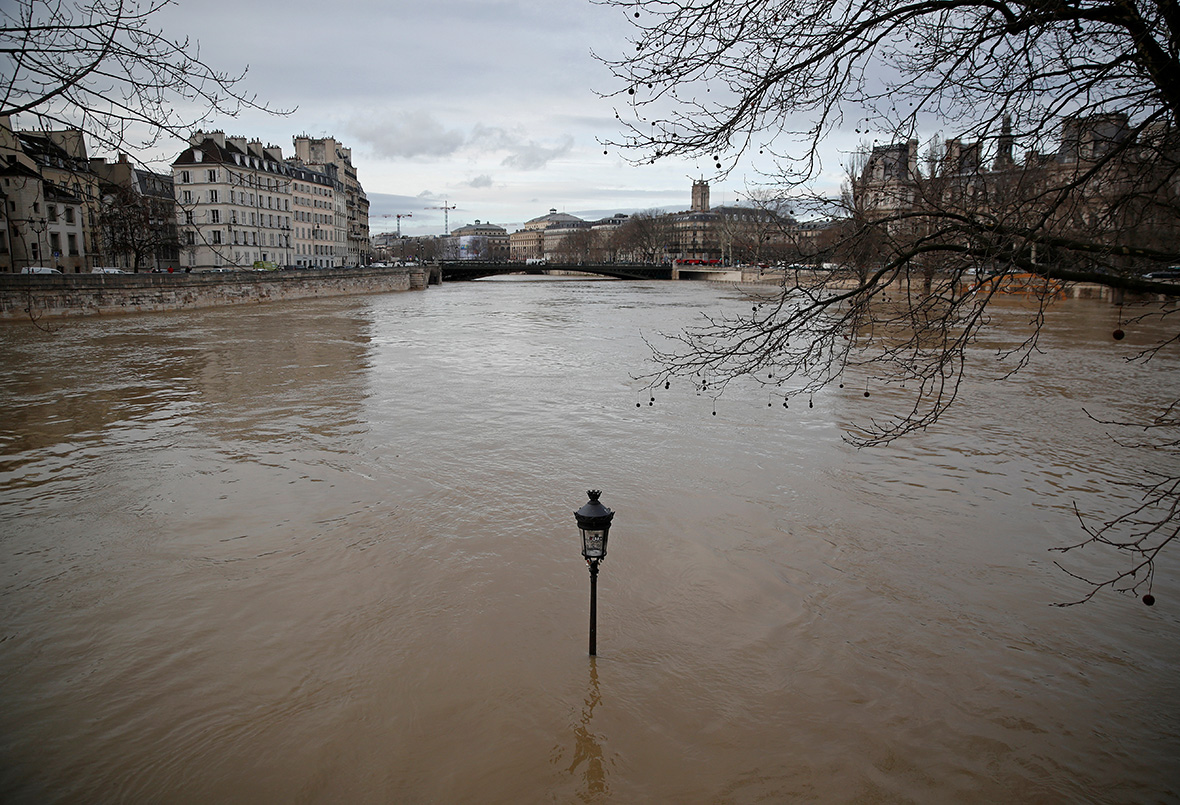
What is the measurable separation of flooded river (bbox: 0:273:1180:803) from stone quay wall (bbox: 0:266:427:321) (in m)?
10.7

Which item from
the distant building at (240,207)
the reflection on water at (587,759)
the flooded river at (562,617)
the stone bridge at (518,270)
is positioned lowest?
the reflection on water at (587,759)

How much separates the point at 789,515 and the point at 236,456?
25.9ft

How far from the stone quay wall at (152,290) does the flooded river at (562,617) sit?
10740mm

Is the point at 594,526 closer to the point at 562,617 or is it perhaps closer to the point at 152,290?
the point at 562,617

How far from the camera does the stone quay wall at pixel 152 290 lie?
26219 millimetres

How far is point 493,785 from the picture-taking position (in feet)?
14.4

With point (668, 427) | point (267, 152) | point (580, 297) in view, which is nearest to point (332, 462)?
point (668, 427)

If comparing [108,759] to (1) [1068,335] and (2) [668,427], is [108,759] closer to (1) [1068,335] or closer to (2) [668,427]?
(2) [668,427]

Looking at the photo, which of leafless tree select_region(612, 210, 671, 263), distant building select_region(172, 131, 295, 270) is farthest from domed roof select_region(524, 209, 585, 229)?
distant building select_region(172, 131, 295, 270)

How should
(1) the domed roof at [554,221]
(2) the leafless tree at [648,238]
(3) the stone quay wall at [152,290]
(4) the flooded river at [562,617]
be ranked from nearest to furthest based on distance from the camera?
(4) the flooded river at [562,617], (3) the stone quay wall at [152,290], (2) the leafless tree at [648,238], (1) the domed roof at [554,221]

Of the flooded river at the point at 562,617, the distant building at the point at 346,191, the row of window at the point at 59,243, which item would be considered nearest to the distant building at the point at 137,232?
the row of window at the point at 59,243

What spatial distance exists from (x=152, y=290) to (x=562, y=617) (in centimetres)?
3380

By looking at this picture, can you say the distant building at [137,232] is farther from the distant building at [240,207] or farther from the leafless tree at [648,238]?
the leafless tree at [648,238]

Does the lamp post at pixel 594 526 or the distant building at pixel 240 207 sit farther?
the distant building at pixel 240 207
